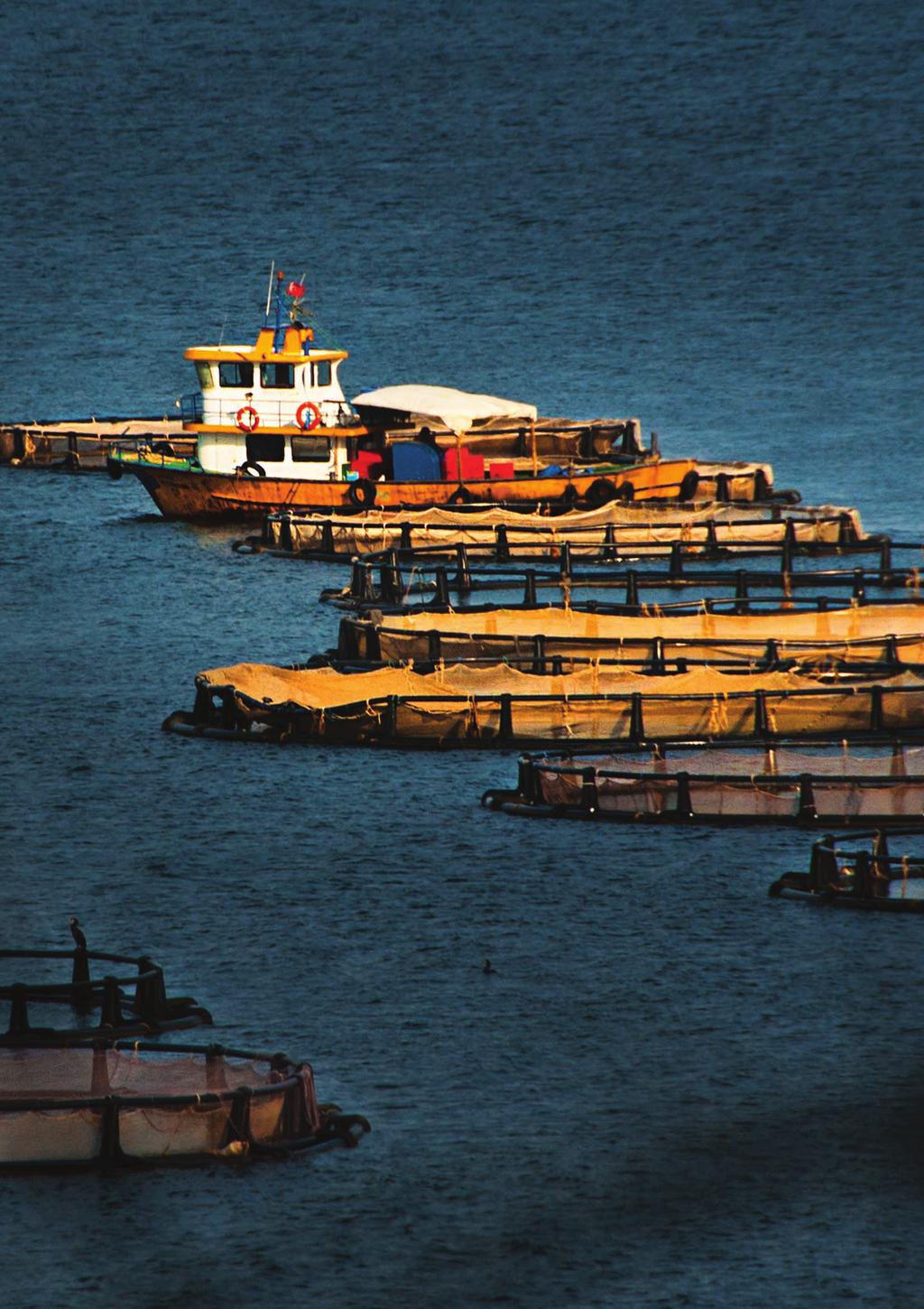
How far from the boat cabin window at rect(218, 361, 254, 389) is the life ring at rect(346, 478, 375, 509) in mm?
4899

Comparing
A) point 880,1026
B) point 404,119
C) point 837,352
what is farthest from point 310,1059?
point 404,119

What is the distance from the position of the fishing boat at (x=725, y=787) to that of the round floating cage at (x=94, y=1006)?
1072cm

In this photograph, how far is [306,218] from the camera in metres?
160

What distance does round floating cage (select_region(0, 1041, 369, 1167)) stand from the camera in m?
27.7

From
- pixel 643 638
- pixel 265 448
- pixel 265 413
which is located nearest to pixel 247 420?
pixel 265 413

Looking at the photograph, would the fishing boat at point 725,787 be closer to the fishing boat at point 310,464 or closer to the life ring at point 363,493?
the fishing boat at point 310,464

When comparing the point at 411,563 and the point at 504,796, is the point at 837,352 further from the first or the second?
the point at 504,796

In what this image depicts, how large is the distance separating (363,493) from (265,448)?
12.4ft

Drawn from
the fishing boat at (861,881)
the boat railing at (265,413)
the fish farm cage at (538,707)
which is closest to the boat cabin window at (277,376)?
the boat railing at (265,413)

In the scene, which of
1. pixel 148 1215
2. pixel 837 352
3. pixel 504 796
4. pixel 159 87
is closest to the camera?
pixel 148 1215

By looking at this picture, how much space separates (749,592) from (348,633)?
1488cm

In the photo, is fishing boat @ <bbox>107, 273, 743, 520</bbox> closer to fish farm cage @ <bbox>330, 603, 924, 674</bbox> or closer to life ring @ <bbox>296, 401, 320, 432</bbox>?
life ring @ <bbox>296, 401, 320, 432</bbox>

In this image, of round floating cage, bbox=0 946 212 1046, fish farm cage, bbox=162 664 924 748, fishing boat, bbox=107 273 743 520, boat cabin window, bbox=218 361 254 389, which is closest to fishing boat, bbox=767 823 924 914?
fish farm cage, bbox=162 664 924 748

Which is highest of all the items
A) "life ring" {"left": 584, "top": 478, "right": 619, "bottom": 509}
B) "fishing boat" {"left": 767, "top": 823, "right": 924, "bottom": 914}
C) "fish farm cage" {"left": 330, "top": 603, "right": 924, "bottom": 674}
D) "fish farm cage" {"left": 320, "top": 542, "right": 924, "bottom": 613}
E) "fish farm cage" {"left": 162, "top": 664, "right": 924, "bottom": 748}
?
"life ring" {"left": 584, "top": 478, "right": 619, "bottom": 509}
